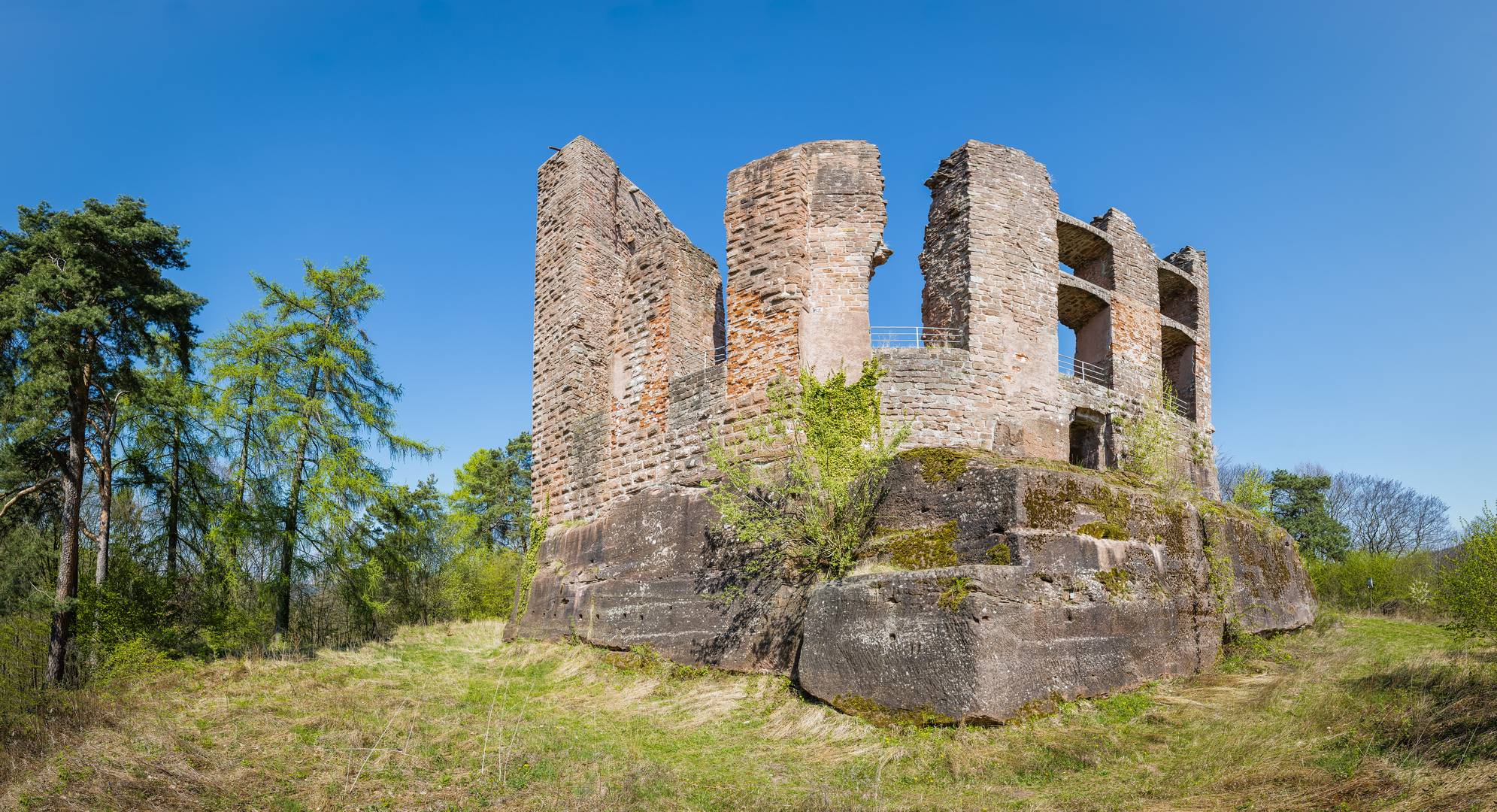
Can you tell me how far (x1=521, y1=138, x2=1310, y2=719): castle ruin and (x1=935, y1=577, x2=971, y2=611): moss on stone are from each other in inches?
5.4

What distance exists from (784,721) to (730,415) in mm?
4036

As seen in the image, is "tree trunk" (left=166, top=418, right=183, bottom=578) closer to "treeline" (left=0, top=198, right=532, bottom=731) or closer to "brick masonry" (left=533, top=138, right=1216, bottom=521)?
"treeline" (left=0, top=198, right=532, bottom=731)

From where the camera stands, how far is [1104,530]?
833 cm

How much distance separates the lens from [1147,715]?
285 inches

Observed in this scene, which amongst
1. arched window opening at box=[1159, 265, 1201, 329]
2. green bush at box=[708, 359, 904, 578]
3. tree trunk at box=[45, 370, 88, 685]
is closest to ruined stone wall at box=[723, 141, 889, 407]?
green bush at box=[708, 359, 904, 578]

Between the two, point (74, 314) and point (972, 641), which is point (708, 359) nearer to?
point (972, 641)

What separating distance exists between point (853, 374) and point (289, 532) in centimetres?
1139

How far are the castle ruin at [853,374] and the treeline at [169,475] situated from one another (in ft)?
13.3

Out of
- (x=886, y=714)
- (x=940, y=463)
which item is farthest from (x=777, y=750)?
(x=940, y=463)

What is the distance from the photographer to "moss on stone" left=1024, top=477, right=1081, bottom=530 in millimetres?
7863

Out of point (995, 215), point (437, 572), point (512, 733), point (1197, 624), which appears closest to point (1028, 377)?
point (995, 215)

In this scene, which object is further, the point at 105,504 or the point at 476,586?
the point at 476,586

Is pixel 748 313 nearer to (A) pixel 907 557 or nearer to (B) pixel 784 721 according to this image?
(A) pixel 907 557

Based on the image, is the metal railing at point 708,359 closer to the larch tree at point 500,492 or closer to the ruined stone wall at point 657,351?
the ruined stone wall at point 657,351
